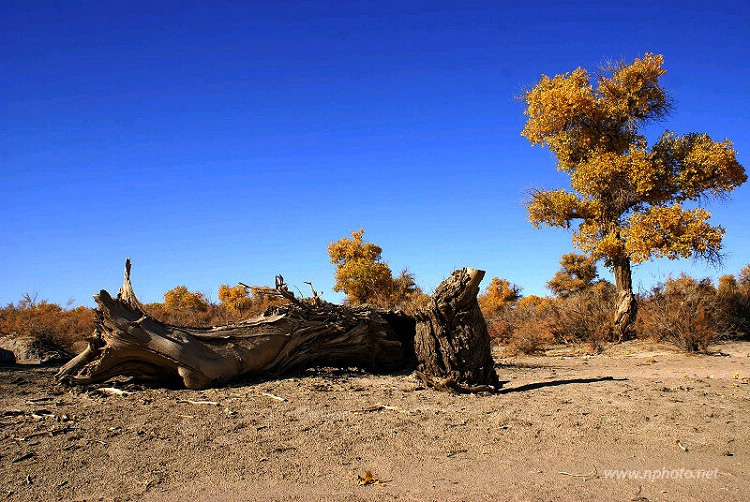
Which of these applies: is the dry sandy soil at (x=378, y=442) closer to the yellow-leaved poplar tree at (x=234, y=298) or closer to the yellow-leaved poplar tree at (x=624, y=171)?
the yellow-leaved poplar tree at (x=624, y=171)

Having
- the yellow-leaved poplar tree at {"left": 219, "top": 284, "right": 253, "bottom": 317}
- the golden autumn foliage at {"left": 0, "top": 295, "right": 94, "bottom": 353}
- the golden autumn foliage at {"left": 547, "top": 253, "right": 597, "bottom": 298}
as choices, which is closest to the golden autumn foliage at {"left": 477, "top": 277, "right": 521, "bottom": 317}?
the golden autumn foliage at {"left": 547, "top": 253, "right": 597, "bottom": 298}

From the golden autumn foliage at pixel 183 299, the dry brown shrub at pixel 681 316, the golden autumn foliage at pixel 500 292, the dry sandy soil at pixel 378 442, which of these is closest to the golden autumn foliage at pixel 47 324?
the dry sandy soil at pixel 378 442

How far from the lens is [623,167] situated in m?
16.2

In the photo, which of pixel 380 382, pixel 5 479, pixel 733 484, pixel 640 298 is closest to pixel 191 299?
pixel 640 298

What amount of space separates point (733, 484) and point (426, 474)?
2.26 m

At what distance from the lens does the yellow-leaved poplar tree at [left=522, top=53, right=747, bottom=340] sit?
15609 millimetres

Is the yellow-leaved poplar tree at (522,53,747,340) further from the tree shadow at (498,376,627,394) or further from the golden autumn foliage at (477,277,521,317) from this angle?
the golden autumn foliage at (477,277,521,317)

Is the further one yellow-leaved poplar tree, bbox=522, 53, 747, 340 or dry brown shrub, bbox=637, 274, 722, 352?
yellow-leaved poplar tree, bbox=522, 53, 747, 340

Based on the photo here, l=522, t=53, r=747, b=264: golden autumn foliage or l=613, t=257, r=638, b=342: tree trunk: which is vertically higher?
l=522, t=53, r=747, b=264: golden autumn foliage

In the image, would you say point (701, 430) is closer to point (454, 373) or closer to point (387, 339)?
point (454, 373)

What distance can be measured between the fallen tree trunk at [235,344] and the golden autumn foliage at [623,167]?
30.9ft

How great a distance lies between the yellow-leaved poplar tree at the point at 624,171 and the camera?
51.2 ft

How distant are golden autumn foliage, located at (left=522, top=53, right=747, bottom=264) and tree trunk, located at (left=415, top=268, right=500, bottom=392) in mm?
10106

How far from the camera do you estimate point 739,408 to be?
6.32 meters
